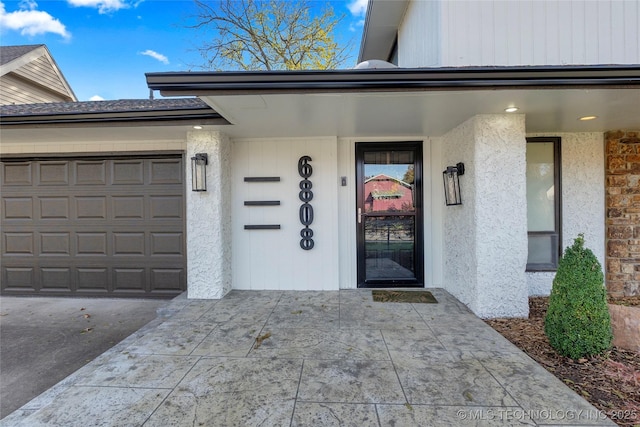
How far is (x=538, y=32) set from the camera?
3490 millimetres

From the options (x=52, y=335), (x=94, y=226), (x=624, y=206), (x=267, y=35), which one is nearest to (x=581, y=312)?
(x=624, y=206)

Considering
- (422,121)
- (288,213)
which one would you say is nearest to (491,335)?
(422,121)

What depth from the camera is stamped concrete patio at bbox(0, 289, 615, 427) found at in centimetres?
188

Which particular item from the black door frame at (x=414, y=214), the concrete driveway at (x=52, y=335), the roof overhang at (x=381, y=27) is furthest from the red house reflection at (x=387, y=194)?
the concrete driveway at (x=52, y=335)

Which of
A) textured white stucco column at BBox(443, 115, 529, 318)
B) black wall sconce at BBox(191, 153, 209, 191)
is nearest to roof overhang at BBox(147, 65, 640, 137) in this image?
textured white stucco column at BBox(443, 115, 529, 318)

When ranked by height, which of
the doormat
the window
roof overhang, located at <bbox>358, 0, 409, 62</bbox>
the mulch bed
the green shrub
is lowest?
the mulch bed

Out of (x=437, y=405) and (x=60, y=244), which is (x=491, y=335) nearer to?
(x=437, y=405)

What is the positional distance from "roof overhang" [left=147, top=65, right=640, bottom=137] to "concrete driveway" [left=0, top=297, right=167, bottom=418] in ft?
9.29

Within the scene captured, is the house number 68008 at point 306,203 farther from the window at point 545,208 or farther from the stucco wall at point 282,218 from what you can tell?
the window at point 545,208

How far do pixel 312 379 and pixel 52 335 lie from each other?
10.9 feet

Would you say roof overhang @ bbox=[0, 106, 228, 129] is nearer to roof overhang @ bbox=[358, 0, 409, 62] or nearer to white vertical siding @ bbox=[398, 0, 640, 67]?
white vertical siding @ bbox=[398, 0, 640, 67]

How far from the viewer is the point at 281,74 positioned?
2588 mm

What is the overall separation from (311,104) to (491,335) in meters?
3.07

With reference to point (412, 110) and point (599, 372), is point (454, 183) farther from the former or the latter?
point (599, 372)
